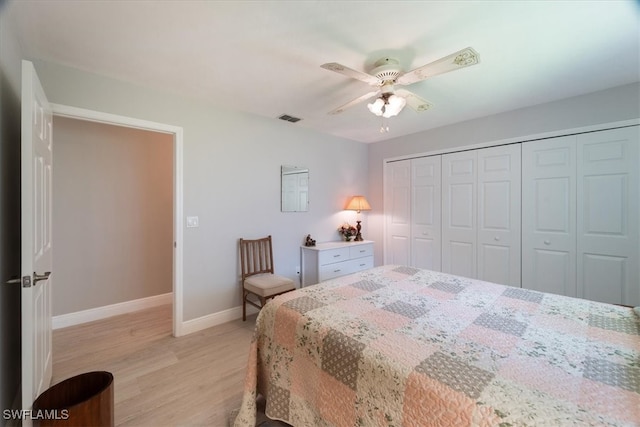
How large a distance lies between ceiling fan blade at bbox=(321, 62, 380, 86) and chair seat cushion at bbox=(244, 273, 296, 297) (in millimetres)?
2052

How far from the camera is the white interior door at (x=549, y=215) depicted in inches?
107

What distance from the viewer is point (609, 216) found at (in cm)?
252

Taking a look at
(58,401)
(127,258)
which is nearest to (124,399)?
(58,401)

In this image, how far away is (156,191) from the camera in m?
3.50

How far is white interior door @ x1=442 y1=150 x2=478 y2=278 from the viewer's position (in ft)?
11.0

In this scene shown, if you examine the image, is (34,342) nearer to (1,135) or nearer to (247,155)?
(1,135)

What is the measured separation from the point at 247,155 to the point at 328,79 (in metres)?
1.34

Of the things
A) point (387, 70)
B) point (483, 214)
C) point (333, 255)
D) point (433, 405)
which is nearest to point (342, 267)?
point (333, 255)

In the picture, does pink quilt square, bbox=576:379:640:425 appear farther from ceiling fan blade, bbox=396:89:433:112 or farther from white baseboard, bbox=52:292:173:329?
white baseboard, bbox=52:292:173:329

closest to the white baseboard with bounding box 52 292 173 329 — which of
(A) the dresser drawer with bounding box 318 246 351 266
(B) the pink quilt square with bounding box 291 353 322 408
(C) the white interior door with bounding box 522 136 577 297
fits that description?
(A) the dresser drawer with bounding box 318 246 351 266

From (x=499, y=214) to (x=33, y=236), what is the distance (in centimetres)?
406

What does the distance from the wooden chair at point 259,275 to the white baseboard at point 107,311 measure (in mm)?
1334

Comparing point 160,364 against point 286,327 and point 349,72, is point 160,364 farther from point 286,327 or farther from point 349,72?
point 349,72

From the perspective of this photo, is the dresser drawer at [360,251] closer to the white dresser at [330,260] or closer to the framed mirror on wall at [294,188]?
the white dresser at [330,260]
